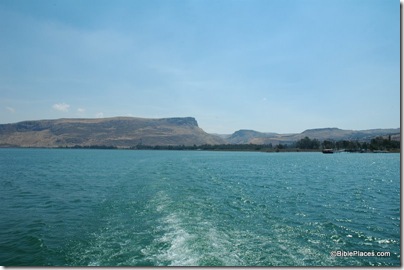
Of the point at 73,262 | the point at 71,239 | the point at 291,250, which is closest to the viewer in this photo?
the point at 73,262

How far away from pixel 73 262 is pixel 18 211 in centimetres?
1359

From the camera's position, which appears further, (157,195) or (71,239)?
(157,195)

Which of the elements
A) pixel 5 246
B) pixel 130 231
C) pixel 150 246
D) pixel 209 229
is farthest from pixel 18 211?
pixel 209 229

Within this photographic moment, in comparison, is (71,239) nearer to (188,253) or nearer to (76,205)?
(188,253)

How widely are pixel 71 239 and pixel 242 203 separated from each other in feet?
51.3

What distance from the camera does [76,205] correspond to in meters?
26.8

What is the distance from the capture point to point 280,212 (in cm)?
2378

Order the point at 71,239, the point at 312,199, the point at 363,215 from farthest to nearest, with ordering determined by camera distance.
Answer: the point at 312,199 → the point at 363,215 → the point at 71,239

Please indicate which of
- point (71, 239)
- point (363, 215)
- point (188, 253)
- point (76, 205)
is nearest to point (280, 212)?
point (363, 215)

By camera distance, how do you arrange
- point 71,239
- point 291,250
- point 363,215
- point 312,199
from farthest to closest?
point 312,199 → point 363,215 → point 71,239 → point 291,250

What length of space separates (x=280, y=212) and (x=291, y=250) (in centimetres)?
864

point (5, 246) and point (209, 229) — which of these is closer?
point (5, 246)

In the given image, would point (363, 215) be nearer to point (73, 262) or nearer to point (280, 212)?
point (280, 212)

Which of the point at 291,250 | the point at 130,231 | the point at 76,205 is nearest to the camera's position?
the point at 291,250
